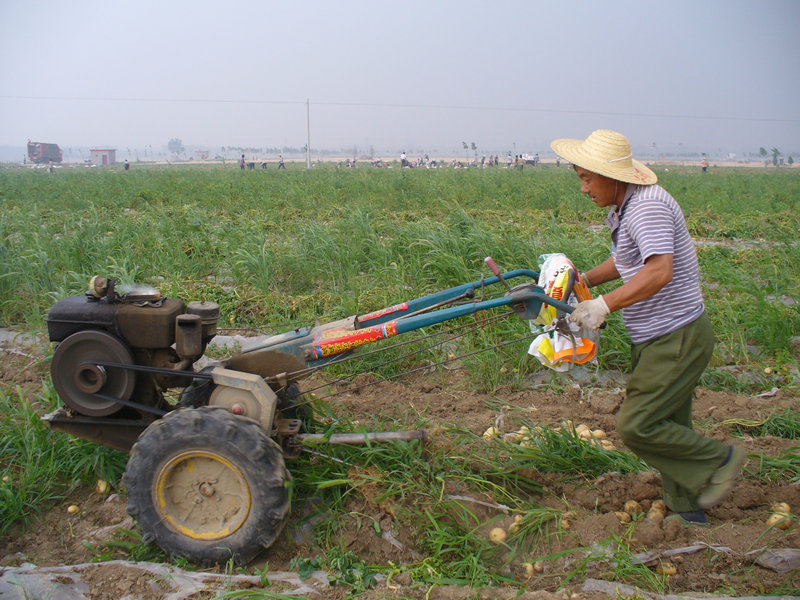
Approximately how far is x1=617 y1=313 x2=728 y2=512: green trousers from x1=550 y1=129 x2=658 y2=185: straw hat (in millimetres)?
674

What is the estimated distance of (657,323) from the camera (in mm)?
2750

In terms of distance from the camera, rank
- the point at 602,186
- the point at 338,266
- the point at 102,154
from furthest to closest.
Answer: the point at 102,154 < the point at 338,266 < the point at 602,186

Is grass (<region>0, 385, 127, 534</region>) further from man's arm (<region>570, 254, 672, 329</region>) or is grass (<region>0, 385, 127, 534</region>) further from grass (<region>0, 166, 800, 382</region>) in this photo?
man's arm (<region>570, 254, 672, 329</region>)

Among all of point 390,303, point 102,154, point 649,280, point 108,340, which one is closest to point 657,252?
point 649,280

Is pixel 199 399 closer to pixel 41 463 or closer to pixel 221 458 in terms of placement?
pixel 221 458

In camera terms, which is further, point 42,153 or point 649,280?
point 42,153

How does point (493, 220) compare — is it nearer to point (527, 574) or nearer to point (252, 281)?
point (252, 281)

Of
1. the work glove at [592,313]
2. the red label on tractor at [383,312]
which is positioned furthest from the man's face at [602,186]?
the red label on tractor at [383,312]

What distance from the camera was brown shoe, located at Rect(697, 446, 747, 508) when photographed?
2.77 metres

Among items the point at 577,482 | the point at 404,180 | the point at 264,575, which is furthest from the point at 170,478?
the point at 404,180

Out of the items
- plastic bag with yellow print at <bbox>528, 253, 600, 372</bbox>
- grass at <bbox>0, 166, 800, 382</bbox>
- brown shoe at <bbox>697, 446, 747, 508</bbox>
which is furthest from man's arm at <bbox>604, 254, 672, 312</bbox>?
grass at <bbox>0, 166, 800, 382</bbox>

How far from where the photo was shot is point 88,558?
2.94 m

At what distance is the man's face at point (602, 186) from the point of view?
2.79m

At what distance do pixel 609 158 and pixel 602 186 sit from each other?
0.13 meters
